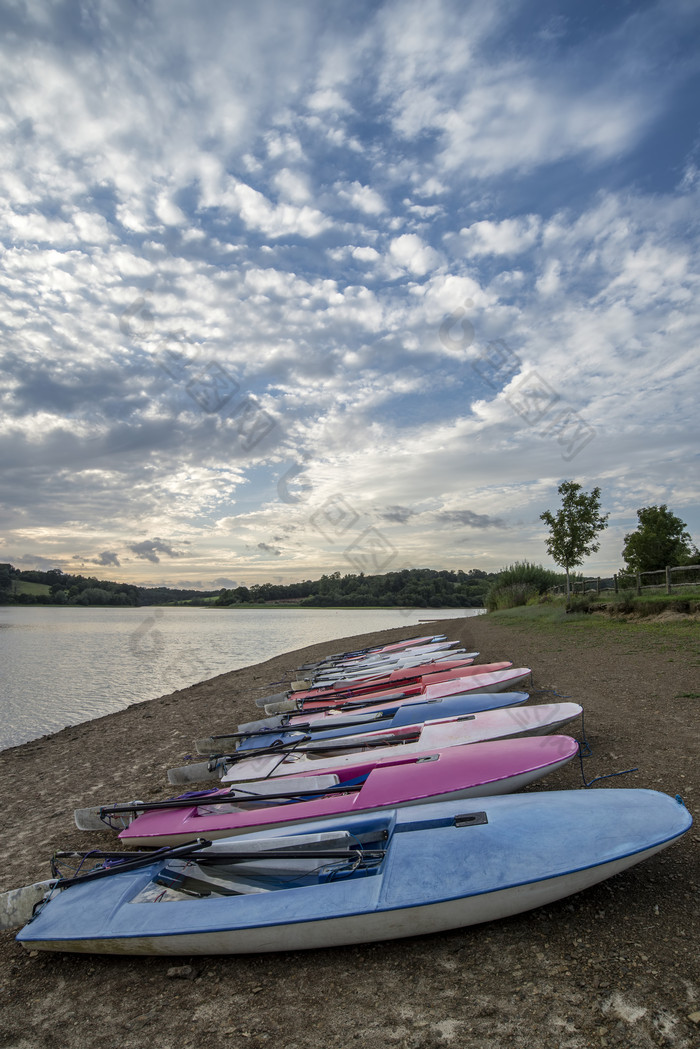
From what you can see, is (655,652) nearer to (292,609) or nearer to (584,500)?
(584,500)

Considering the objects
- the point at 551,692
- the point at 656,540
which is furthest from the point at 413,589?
the point at 551,692

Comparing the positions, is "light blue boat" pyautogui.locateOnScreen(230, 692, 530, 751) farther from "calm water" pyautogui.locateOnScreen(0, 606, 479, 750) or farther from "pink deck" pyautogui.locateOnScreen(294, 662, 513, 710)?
"calm water" pyautogui.locateOnScreen(0, 606, 479, 750)

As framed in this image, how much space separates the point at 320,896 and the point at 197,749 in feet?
14.5

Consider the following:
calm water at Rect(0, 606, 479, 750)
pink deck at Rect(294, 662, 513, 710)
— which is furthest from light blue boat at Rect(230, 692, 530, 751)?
calm water at Rect(0, 606, 479, 750)

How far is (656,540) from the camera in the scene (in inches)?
1280

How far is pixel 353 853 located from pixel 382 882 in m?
0.43

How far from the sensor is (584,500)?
23.4 metres

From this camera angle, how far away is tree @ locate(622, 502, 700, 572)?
32.6 metres

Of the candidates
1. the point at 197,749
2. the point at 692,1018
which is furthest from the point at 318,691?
the point at 692,1018

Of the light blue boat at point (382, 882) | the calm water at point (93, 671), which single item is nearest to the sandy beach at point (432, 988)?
the light blue boat at point (382, 882)

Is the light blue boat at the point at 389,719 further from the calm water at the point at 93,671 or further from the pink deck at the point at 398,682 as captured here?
the calm water at the point at 93,671

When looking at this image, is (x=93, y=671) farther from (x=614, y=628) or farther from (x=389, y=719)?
(x=614, y=628)

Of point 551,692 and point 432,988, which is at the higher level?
point 551,692

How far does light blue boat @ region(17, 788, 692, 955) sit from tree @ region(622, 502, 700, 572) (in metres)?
33.6
